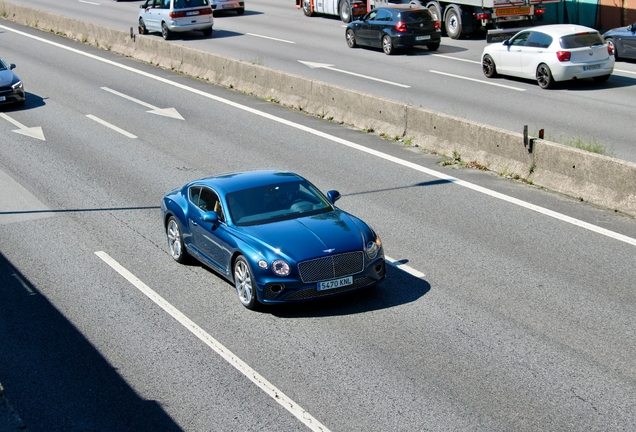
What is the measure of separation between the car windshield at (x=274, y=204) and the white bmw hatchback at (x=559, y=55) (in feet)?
45.8

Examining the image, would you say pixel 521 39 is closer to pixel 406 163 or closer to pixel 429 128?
pixel 429 128

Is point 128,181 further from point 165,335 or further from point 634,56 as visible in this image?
point 634,56

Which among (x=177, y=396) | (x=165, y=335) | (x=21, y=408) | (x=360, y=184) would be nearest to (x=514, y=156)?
(x=360, y=184)

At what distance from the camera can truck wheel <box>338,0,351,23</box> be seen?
1478 inches

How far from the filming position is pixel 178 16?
111ft

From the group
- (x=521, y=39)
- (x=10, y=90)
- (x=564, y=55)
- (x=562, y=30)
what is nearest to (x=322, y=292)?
(x=564, y=55)

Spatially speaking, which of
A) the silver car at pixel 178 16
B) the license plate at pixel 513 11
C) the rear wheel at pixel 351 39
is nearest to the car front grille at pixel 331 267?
the rear wheel at pixel 351 39

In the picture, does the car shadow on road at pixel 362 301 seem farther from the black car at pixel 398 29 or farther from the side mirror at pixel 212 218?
the black car at pixel 398 29

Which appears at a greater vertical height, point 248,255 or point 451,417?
point 248,255

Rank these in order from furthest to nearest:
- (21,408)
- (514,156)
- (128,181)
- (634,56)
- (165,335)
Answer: (634,56) → (128,181) → (514,156) → (165,335) → (21,408)

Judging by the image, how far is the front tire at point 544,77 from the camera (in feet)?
76.2

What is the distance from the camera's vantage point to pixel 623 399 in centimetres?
755

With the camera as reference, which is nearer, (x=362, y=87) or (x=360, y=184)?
(x=360, y=184)

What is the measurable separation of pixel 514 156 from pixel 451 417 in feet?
27.8
